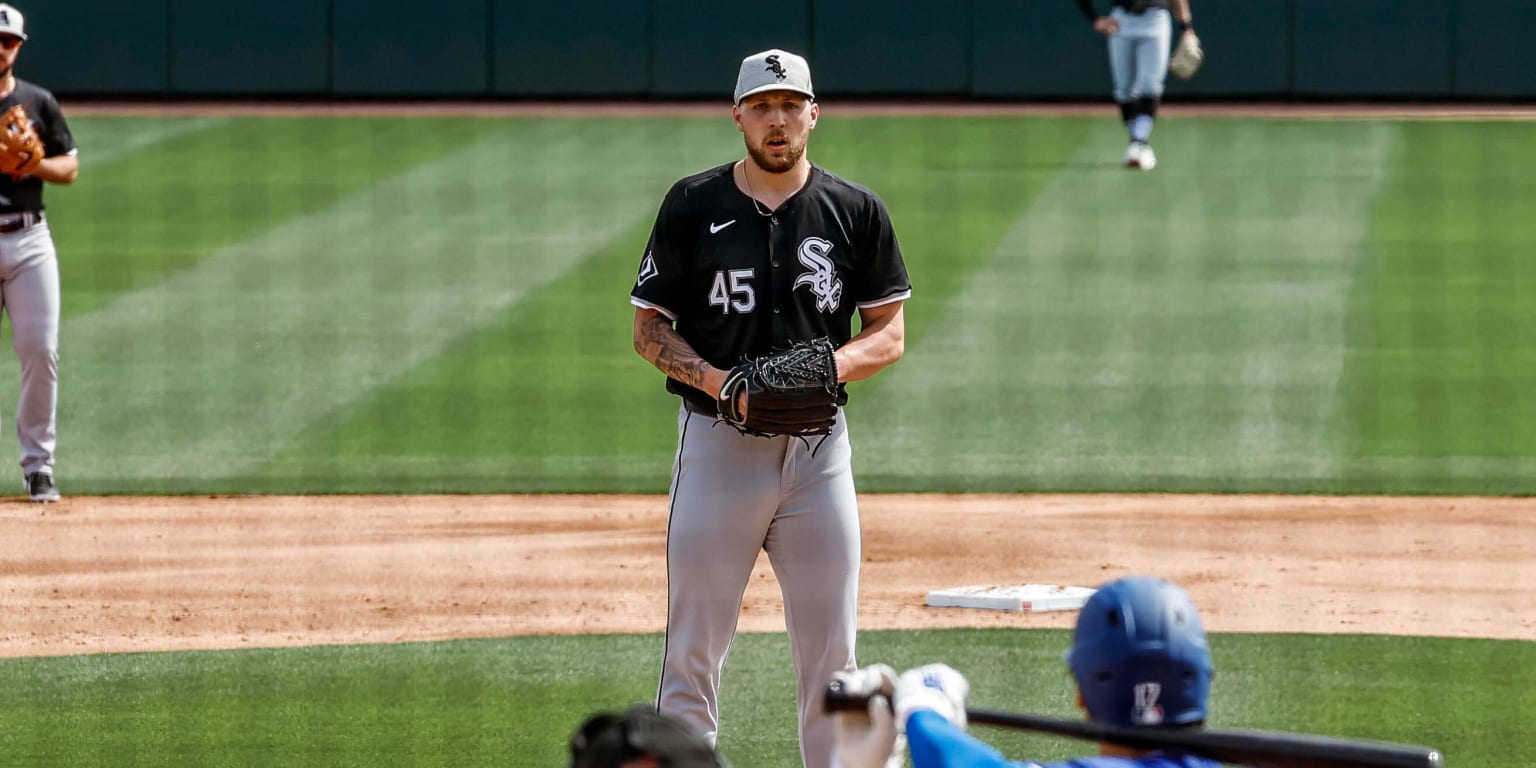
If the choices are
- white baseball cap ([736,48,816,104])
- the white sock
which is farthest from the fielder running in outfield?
the white sock

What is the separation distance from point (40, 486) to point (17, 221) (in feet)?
4.35

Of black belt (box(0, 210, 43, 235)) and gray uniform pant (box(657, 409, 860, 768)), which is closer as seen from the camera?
gray uniform pant (box(657, 409, 860, 768))

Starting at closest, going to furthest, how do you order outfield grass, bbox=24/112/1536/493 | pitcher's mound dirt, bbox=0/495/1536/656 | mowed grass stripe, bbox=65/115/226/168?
pitcher's mound dirt, bbox=0/495/1536/656
outfield grass, bbox=24/112/1536/493
mowed grass stripe, bbox=65/115/226/168

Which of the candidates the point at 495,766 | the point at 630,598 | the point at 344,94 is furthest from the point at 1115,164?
the point at 495,766

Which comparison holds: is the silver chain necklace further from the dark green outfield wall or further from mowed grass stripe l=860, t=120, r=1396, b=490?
the dark green outfield wall

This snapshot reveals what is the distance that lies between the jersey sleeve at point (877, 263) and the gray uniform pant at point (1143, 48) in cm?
1483

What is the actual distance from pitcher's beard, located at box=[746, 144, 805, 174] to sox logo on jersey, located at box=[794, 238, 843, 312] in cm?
17

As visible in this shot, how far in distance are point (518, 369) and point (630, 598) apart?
16.6 ft

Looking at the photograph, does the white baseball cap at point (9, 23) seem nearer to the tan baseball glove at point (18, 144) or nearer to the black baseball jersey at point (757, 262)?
the tan baseball glove at point (18, 144)

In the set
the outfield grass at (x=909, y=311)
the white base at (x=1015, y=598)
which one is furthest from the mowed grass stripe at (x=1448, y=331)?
the white base at (x=1015, y=598)

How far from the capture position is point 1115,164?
67.6ft

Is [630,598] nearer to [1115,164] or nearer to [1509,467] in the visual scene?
[1509,467]

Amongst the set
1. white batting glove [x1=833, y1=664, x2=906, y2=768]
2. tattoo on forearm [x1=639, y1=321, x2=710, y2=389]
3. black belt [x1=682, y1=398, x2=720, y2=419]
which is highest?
tattoo on forearm [x1=639, y1=321, x2=710, y2=389]

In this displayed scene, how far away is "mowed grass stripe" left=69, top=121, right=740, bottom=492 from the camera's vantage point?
39.8 ft
